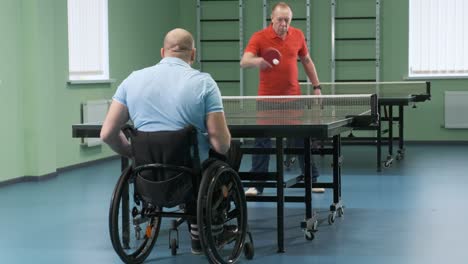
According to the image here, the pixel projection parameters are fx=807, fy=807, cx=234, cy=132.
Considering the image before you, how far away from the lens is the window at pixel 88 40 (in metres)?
8.51

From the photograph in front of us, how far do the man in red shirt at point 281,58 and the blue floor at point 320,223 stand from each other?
366 millimetres

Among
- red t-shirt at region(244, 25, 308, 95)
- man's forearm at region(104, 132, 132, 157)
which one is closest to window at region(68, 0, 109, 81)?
red t-shirt at region(244, 25, 308, 95)

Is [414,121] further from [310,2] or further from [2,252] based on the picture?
[2,252]

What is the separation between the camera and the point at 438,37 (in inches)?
417

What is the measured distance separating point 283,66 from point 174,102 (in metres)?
2.65

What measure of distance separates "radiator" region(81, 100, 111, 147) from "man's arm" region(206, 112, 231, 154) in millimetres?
4991

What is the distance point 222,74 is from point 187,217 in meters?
7.71

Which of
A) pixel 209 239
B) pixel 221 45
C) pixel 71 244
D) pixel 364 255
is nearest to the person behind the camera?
pixel 209 239

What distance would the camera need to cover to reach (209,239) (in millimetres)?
3656

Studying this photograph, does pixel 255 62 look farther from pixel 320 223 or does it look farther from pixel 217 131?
pixel 217 131

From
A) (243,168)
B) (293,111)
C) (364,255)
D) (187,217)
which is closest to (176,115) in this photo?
(187,217)

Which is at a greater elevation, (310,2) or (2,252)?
(310,2)

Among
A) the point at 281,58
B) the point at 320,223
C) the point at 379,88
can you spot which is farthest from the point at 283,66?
the point at 379,88

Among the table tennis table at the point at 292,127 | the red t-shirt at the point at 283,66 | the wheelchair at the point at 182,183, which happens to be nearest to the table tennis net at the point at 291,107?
the table tennis table at the point at 292,127
